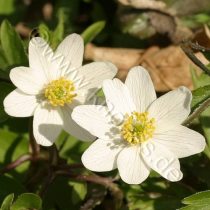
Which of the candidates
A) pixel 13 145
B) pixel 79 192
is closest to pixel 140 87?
pixel 79 192

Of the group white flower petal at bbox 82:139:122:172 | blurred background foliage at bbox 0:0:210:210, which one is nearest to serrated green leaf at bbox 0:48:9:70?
blurred background foliage at bbox 0:0:210:210

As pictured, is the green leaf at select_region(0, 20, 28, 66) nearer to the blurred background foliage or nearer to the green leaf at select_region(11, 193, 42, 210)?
the blurred background foliage

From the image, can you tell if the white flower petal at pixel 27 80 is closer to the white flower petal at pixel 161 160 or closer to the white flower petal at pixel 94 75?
the white flower petal at pixel 94 75

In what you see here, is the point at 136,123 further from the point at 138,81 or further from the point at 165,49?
the point at 165,49

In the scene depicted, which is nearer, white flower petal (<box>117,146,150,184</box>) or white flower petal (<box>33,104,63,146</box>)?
white flower petal (<box>117,146,150,184</box>)

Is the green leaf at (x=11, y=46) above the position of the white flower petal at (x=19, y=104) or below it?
above

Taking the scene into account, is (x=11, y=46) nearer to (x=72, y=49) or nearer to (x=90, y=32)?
(x=72, y=49)

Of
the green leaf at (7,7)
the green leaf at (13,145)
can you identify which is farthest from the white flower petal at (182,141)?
the green leaf at (7,7)

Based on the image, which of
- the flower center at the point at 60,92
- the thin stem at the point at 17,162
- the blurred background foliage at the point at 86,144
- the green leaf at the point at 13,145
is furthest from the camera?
the green leaf at the point at 13,145
